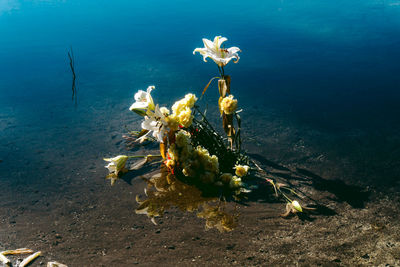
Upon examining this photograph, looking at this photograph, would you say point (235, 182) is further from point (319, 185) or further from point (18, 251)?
point (18, 251)

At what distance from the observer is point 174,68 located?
132 inches

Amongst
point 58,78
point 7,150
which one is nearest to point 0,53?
point 58,78

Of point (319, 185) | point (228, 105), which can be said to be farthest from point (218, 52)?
point (319, 185)

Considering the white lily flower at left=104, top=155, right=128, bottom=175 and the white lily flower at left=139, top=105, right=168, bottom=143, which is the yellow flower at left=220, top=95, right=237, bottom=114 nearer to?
the white lily flower at left=139, top=105, right=168, bottom=143

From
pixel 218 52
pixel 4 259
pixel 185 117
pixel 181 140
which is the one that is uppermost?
pixel 218 52

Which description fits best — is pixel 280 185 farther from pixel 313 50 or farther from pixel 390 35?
pixel 390 35

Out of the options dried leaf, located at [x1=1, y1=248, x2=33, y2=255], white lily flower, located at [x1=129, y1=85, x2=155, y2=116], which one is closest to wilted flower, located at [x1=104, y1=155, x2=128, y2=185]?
white lily flower, located at [x1=129, y1=85, x2=155, y2=116]

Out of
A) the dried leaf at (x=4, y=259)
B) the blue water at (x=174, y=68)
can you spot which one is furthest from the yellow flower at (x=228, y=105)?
the dried leaf at (x=4, y=259)

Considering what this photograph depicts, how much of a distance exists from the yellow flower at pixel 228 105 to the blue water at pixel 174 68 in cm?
78

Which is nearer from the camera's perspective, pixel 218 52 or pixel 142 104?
pixel 142 104

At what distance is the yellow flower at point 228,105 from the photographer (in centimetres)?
172

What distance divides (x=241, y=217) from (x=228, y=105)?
48 centimetres

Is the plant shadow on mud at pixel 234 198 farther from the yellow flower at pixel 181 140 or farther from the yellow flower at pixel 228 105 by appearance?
the yellow flower at pixel 228 105

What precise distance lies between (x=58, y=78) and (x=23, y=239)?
1972 millimetres
